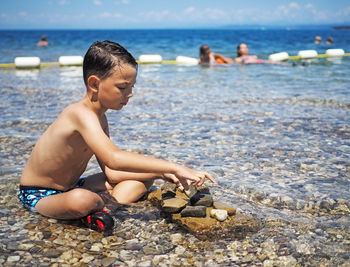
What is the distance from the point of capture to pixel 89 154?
300cm

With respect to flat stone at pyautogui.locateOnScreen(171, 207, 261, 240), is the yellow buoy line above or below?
above

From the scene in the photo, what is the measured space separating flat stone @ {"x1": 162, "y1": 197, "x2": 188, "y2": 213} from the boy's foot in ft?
1.39

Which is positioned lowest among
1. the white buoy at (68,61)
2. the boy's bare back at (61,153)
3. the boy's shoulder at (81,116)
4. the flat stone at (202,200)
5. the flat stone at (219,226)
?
the flat stone at (219,226)

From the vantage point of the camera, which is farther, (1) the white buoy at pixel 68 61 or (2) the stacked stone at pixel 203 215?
(1) the white buoy at pixel 68 61

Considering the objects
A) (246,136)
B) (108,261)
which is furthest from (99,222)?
(246,136)

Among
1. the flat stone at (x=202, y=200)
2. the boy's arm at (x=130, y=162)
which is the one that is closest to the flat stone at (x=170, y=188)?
the flat stone at (x=202, y=200)

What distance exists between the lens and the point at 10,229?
105 inches

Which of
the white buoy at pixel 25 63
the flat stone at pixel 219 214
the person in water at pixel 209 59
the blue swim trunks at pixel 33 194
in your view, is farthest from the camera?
the person in water at pixel 209 59

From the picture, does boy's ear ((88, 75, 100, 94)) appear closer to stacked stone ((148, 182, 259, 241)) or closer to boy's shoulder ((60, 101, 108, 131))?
boy's shoulder ((60, 101, 108, 131))

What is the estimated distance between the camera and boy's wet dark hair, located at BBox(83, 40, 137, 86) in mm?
2578

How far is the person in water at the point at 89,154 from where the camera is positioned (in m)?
2.47

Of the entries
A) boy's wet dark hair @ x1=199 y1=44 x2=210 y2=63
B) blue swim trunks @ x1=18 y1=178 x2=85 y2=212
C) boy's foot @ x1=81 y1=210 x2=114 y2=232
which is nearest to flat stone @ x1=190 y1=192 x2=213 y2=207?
boy's foot @ x1=81 y1=210 x2=114 y2=232

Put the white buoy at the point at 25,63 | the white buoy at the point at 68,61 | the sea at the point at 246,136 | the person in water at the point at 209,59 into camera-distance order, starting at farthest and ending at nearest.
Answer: the person in water at the point at 209,59 → the white buoy at the point at 68,61 → the white buoy at the point at 25,63 → the sea at the point at 246,136

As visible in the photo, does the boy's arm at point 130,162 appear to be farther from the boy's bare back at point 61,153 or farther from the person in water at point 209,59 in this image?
the person in water at point 209,59
